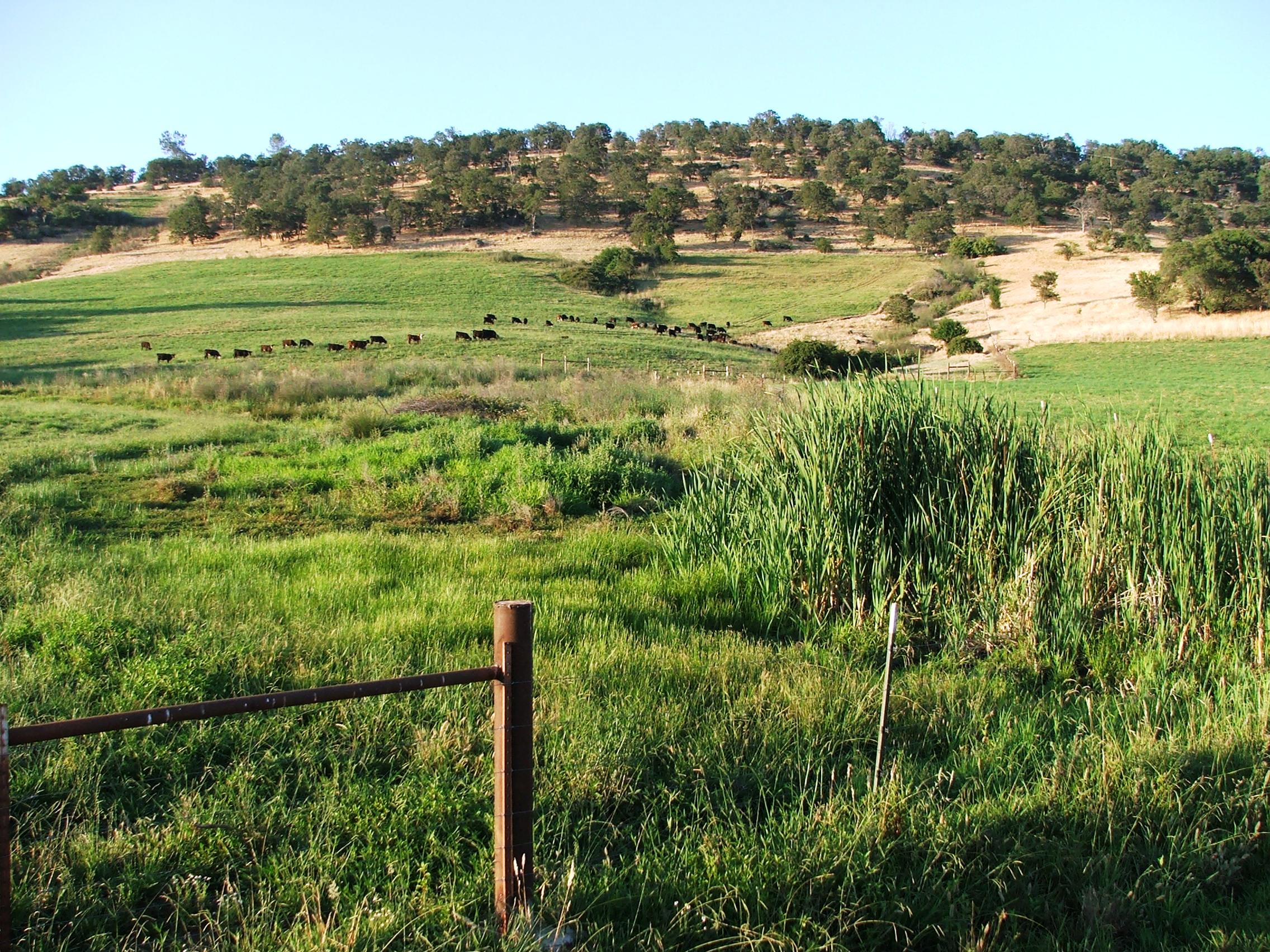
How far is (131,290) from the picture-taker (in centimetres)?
6247

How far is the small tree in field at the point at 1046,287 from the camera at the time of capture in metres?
63.7

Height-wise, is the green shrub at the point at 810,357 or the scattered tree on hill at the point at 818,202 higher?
the scattered tree on hill at the point at 818,202

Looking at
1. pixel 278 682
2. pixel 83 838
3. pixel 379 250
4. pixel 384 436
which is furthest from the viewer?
pixel 379 250

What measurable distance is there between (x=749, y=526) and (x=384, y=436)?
955 cm

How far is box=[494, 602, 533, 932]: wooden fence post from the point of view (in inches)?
136

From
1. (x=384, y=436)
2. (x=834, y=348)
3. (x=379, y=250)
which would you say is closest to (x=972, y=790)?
(x=384, y=436)

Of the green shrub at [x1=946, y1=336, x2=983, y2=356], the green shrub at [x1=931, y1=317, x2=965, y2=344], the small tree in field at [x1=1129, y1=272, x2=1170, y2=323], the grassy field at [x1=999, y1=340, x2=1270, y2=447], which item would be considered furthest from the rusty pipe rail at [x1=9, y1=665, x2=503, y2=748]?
the small tree in field at [x1=1129, y1=272, x2=1170, y2=323]

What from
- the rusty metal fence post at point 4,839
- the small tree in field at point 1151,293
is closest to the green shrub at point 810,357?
the small tree in field at point 1151,293

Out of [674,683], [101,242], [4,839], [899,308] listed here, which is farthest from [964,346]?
[101,242]

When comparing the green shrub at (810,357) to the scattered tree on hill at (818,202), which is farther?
the scattered tree on hill at (818,202)

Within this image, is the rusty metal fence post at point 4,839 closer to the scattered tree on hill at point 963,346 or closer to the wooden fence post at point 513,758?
the wooden fence post at point 513,758

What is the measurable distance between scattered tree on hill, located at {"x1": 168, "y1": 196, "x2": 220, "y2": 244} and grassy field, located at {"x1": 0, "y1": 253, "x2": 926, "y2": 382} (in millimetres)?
17244

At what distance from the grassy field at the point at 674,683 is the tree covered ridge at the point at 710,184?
7370 cm

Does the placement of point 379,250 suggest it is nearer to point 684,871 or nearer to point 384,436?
point 384,436
